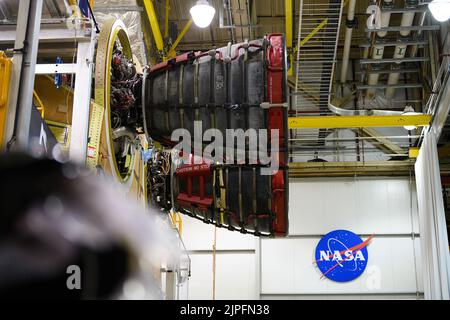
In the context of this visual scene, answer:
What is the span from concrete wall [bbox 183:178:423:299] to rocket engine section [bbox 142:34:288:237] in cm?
1194

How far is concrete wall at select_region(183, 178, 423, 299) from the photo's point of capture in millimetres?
17766

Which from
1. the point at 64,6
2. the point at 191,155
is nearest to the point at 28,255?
the point at 64,6

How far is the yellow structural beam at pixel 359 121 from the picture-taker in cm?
1466

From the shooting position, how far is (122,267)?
0.63 meters

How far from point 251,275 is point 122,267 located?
702 inches

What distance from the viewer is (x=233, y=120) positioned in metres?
5.58

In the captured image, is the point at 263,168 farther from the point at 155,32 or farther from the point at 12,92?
the point at 155,32

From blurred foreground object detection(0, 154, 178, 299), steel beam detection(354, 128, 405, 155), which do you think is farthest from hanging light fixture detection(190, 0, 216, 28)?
blurred foreground object detection(0, 154, 178, 299)

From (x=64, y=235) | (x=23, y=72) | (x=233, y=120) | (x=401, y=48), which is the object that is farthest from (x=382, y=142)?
(x=64, y=235)

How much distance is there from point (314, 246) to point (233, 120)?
13.4m

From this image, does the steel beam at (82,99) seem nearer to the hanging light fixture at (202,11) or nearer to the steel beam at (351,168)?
the hanging light fixture at (202,11)

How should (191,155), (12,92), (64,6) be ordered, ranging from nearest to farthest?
(12,92), (64,6), (191,155)

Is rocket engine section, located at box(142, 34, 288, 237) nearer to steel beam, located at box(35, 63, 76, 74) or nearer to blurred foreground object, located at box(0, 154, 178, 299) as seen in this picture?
steel beam, located at box(35, 63, 76, 74)

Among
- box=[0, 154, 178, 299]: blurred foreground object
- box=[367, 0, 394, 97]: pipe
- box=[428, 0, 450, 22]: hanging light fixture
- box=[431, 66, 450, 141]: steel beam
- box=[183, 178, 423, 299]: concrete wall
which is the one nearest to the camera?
box=[0, 154, 178, 299]: blurred foreground object
